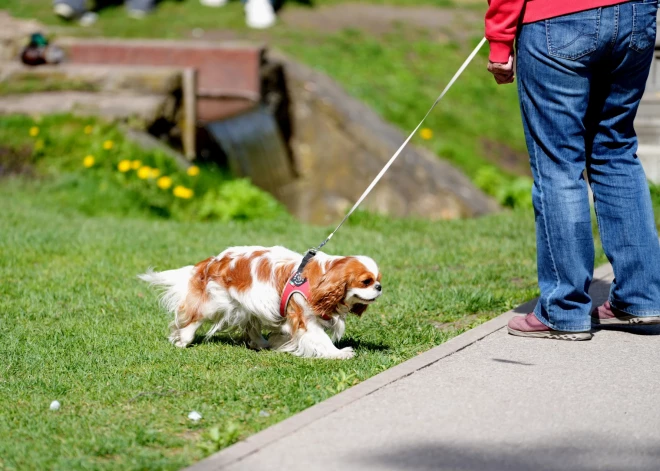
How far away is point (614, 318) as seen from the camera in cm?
480

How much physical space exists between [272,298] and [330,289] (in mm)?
334

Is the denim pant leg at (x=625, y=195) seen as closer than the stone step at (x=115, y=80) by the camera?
Yes

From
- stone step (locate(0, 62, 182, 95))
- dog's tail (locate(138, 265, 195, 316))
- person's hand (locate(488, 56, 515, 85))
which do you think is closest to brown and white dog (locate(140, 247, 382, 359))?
dog's tail (locate(138, 265, 195, 316))

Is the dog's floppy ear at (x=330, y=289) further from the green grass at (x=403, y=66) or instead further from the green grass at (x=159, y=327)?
the green grass at (x=403, y=66)

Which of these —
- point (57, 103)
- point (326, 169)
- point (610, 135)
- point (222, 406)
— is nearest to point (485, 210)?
point (326, 169)

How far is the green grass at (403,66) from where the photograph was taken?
53.9 ft

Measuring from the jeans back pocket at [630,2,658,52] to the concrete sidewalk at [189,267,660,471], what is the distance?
1.41m

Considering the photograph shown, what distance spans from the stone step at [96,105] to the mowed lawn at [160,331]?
2548 mm

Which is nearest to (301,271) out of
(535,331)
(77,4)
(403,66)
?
(535,331)

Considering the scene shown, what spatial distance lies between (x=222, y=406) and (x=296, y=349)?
0.87 meters

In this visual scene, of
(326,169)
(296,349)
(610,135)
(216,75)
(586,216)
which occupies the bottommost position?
(326,169)

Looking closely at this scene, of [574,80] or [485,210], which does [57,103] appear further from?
[574,80]

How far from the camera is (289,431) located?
3.40 m

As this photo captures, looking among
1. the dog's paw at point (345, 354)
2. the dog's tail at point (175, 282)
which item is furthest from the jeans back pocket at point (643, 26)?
the dog's tail at point (175, 282)
